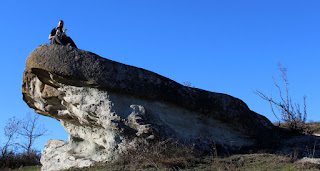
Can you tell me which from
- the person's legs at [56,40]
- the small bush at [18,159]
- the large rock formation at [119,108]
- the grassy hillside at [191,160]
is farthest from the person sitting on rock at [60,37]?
the small bush at [18,159]

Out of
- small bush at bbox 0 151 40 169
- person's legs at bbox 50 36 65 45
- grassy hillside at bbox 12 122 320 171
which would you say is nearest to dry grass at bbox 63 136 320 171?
grassy hillside at bbox 12 122 320 171

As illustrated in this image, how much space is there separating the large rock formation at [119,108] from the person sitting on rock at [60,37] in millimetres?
610

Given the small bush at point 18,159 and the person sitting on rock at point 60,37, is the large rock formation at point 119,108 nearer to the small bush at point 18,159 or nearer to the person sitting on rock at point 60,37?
the person sitting on rock at point 60,37

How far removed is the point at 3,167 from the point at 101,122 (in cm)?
573

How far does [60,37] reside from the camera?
8188mm

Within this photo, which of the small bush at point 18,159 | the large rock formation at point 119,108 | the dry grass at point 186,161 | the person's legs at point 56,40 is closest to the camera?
the dry grass at point 186,161

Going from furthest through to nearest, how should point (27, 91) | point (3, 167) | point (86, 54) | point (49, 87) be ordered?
point (3, 167) → point (27, 91) → point (49, 87) → point (86, 54)

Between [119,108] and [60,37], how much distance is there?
253 centimetres

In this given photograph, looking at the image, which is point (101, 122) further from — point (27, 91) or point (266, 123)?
point (266, 123)

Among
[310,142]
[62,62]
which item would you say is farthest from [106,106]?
[310,142]

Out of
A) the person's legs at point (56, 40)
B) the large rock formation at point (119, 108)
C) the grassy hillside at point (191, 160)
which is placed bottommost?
the grassy hillside at point (191, 160)

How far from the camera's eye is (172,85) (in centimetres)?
777

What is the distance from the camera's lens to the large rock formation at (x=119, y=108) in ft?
23.5

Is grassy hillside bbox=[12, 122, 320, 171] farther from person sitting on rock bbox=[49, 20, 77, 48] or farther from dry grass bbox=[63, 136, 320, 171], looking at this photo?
person sitting on rock bbox=[49, 20, 77, 48]
